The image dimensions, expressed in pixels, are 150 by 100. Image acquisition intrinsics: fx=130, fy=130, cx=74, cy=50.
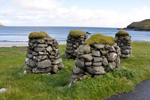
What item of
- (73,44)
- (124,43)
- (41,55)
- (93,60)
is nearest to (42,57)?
(41,55)

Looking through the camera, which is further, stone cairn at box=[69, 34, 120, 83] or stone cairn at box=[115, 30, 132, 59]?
stone cairn at box=[115, 30, 132, 59]

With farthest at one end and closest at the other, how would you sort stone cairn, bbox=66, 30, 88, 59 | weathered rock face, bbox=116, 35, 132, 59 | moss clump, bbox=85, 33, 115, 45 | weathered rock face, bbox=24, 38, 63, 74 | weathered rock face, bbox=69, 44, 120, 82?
weathered rock face, bbox=116, 35, 132, 59, stone cairn, bbox=66, 30, 88, 59, weathered rock face, bbox=24, 38, 63, 74, moss clump, bbox=85, 33, 115, 45, weathered rock face, bbox=69, 44, 120, 82

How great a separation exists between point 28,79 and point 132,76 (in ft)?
26.4

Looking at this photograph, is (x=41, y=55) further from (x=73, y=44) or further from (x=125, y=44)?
(x=125, y=44)

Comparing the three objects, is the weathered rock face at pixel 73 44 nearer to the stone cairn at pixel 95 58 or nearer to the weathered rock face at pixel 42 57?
the weathered rock face at pixel 42 57

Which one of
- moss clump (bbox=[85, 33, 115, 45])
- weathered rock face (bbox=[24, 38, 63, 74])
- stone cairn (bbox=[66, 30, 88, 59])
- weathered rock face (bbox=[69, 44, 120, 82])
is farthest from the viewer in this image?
stone cairn (bbox=[66, 30, 88, 59])

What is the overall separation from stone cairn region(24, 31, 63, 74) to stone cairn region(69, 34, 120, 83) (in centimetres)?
323

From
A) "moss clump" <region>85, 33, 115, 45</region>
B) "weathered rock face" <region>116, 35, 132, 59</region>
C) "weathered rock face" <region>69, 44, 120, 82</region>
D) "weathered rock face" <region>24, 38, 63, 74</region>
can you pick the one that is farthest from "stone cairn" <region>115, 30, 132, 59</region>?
"weathered rock face" <region>24, 38, 63, 74</region>

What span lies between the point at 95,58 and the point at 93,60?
0.20m

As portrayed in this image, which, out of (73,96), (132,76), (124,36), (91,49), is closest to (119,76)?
(132,76)

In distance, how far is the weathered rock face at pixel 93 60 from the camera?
9008 mm

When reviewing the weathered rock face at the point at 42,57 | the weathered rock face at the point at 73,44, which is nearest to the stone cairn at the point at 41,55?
the weathered rock face at the point at 42,57

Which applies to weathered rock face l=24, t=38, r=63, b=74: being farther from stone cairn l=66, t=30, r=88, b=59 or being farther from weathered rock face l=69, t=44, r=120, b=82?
stone cairn l=66, t=30, r=88, b=59

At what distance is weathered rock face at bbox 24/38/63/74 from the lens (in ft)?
37.8
